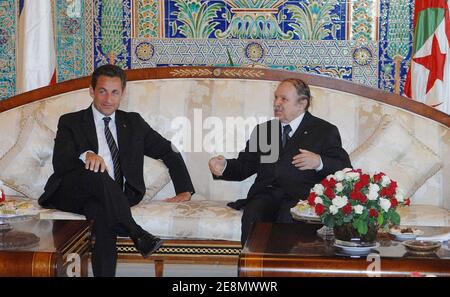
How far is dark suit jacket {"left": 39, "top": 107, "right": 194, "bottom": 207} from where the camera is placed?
167 inches

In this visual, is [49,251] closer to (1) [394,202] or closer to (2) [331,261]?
(2) [331,261]

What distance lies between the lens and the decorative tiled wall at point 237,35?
5.66m

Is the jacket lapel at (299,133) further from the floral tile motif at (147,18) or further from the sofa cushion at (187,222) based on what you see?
the floral tile motif at (147,18)

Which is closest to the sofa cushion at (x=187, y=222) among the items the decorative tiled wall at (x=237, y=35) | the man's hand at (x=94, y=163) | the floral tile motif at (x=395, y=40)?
the man's hand at (x=94, y=163)

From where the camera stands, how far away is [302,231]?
338 centimetres

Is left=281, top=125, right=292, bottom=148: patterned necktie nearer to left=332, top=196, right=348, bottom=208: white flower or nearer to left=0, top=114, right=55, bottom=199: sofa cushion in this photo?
left=332, top=196, right=348, bottom=208: white flower

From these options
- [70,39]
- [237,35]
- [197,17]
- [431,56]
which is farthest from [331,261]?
[70,39]

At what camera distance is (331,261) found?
2.85 metres

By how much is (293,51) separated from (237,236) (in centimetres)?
213

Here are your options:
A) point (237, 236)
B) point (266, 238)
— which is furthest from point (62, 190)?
point (266, 238)

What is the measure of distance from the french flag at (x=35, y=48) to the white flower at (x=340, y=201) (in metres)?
3.16

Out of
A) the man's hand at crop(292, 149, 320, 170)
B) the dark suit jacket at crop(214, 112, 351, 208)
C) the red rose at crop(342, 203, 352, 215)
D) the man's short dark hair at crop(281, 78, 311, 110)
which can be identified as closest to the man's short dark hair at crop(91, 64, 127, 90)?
the dark suit jacket at crop(214, 112, 351, 208)

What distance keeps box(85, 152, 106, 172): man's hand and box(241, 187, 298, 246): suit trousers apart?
83 cm

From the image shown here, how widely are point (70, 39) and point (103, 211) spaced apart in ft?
7.72
